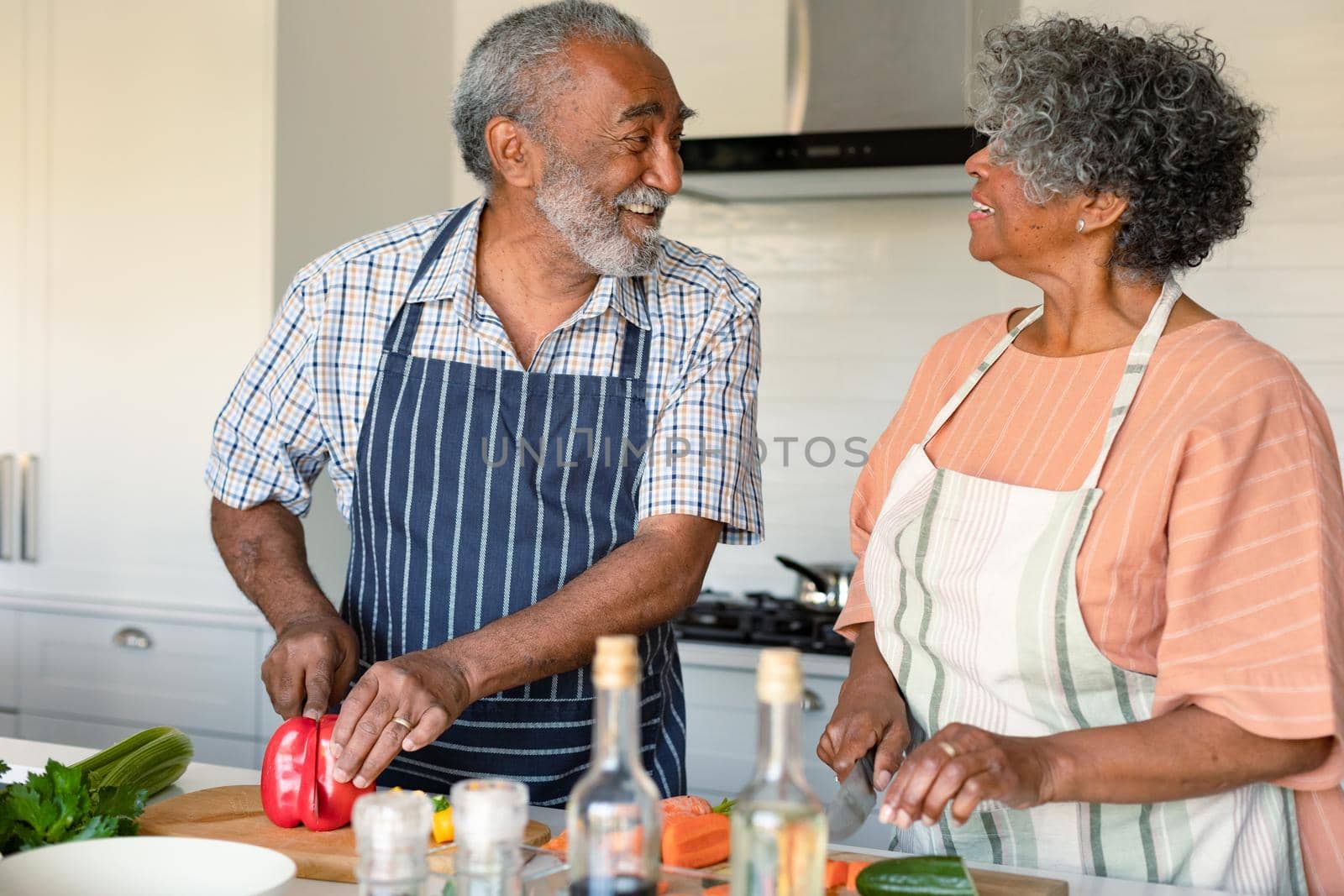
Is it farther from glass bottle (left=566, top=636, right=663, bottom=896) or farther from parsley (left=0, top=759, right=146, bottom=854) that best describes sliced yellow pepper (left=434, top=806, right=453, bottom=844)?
glass bottle (left=566, top=636, right=663, bottom=896)

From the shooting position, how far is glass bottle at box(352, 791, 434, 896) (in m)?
0.87

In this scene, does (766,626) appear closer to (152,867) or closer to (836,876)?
(836,876)

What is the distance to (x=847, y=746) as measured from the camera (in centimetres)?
154

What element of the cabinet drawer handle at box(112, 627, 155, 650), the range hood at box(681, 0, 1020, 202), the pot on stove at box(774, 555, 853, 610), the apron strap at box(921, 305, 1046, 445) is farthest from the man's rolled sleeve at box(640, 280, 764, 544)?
the cabinet drawer handle at box(112, 627, 155, 650)

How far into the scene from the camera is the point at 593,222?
1.83 meters

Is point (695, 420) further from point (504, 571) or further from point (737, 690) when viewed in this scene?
point (737, 690)

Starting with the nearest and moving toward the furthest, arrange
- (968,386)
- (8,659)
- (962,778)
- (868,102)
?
1. (962,778)
2. (968,386)
3. (868,102)
4. (8,659)

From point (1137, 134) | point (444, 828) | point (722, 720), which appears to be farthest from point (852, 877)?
point (722, 720)

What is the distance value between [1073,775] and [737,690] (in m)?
1.71

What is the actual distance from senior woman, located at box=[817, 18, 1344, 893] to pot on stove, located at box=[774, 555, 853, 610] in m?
1.37

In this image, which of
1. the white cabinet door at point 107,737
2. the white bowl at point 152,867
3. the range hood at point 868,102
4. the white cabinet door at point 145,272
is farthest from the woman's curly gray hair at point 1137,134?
the white cabinet door at point 107,737

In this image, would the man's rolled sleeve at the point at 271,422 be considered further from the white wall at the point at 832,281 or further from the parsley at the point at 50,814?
the white wall at the point at 832,281

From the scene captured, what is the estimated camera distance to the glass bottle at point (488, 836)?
88 cm

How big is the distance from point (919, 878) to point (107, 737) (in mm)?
2767
